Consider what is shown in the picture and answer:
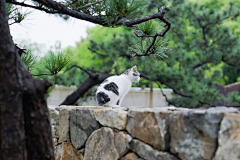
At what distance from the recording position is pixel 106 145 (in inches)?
90.5

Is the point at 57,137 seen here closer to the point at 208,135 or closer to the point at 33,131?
the point at 33,131

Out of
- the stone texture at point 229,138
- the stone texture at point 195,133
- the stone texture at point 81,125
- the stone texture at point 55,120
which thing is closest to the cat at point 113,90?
the stone texture at point 81,125

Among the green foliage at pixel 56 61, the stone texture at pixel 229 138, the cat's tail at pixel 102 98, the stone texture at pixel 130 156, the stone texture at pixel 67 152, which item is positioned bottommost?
the stone texture at pixel 67 152

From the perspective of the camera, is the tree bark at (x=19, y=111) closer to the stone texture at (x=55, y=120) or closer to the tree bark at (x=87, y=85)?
the stone texture at (x=55, y=120)

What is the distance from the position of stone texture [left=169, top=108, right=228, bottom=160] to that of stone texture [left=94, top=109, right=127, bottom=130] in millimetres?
434

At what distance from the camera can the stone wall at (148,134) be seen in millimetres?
1652

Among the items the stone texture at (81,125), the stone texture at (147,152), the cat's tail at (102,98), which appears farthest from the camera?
the cat's tail at (102,98)

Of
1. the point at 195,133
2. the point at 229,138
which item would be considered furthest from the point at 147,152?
the point at 229,138

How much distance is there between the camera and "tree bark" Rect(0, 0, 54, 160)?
5.53 feet

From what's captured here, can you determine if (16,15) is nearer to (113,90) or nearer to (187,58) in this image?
(113,90)

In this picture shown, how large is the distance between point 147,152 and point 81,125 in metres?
0.72

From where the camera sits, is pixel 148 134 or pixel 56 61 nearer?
pixel 148 134

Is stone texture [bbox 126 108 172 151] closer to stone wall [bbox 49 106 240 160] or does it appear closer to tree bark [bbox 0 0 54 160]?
stone wall [bbox 49 106 240 160]

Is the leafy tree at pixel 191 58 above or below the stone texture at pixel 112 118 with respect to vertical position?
above
